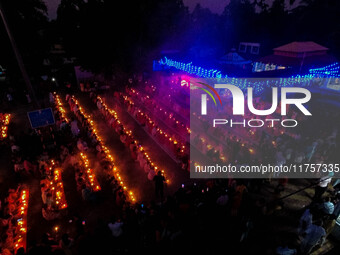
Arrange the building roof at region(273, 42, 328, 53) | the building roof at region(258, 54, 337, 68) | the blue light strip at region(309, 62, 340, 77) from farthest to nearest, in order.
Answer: the blue light strip at region(309, 62, 340, 77) → the building roof at region(258, 54, 337, 68) → the building roof at region(273, 42, 328, 53)

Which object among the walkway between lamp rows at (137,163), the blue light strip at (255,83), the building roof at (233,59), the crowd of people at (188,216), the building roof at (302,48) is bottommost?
the walkway between lamp rows at (137,163)

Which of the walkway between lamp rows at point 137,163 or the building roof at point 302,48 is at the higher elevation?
the building roof at point 302,48

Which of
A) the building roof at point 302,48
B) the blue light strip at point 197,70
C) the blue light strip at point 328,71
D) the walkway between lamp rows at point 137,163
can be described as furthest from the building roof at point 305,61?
the walkway between lamp rows at point 137,163

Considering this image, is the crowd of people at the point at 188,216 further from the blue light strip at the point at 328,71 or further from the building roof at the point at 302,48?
the building roof at the point at 302,48

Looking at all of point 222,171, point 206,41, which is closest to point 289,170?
point 222,171

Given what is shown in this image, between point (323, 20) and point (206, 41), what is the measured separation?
15085mm

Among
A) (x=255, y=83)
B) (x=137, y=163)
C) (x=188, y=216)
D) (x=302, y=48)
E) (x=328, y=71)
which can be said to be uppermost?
(x=302, y=48)

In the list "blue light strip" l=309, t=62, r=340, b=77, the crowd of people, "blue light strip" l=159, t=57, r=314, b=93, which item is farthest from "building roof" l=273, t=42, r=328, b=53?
the crowd of people

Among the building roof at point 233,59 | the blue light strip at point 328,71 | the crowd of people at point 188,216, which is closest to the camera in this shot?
the crowd of people at point 188,216

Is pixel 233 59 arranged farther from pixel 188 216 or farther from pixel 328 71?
pixel 188 216

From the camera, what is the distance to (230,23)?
32.9m

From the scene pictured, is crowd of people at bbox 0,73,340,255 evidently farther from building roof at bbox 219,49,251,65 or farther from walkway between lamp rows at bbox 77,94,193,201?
building roof at bbox 219,49,251,65

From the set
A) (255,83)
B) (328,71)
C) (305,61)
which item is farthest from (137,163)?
(328,71)

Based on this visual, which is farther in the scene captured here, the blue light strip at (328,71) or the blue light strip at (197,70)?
the blue light strip at (328,71)
